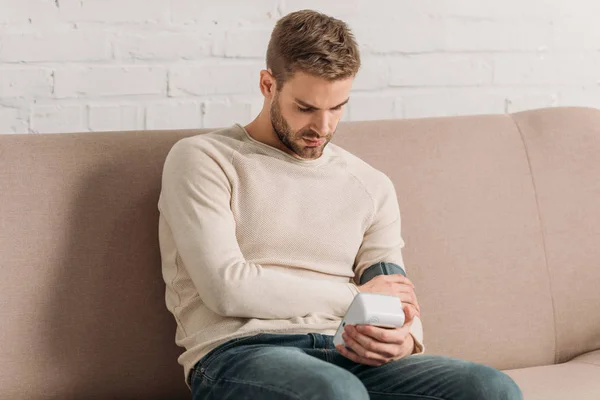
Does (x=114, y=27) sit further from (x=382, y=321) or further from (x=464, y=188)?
(x=382, y=321)

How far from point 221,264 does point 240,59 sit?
809mm

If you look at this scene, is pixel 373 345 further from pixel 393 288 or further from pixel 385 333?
pixel 393 288

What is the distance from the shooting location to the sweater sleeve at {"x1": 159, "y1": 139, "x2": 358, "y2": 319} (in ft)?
5.19

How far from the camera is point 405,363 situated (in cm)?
161

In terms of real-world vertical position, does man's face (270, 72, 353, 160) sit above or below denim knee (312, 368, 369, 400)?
above

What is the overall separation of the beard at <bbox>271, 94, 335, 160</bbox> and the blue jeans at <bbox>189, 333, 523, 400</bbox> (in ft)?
1.19

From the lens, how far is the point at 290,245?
1.71 meters

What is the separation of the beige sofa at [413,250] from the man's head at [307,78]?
0.26 metres

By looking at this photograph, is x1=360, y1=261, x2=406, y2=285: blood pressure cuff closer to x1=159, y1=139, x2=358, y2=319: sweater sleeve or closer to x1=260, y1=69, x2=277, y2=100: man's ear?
x1=159, y1=139, x2=358, y2=319: sweater sleeve

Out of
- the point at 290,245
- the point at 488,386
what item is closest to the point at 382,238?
the point at 290,245

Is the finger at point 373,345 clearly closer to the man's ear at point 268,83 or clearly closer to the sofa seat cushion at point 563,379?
the sofa seat cushion at point 563,379

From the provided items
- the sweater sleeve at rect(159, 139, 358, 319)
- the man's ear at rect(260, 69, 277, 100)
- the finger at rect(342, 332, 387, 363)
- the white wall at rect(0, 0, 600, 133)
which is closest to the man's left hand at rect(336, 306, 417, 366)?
the finger at rect(342, 332, 387, 363)

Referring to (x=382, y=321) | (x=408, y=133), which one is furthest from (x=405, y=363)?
(x=408, y=133)

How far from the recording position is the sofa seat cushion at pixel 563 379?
5.60 feet
